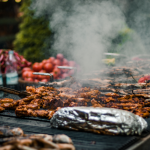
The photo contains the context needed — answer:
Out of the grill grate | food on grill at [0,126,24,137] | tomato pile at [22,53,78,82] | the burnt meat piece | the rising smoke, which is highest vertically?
the rising smoke

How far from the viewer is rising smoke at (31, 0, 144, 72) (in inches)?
169

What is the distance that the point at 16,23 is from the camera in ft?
22.5

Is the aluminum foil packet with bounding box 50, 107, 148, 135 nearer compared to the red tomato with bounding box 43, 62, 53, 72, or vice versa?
the aluminum foil packet with bounding box 50, 107, 148, 135

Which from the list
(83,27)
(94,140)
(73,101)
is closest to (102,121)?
(94,140)

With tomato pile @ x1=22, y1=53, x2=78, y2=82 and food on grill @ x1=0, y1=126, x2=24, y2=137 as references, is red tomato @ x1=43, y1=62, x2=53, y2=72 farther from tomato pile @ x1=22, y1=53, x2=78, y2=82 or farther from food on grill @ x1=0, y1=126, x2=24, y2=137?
food on grill @ x1=0, y1=126, x2=24, y2=137

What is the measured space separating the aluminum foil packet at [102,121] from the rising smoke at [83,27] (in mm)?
3020

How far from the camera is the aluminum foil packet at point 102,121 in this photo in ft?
5.29

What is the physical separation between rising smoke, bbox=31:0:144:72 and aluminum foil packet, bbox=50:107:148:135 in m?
3.02

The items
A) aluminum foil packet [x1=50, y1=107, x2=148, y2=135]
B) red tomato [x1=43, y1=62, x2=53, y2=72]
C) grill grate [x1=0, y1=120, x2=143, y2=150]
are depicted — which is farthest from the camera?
red tomato [x1=43, y1=62, x2=53, y2=72]

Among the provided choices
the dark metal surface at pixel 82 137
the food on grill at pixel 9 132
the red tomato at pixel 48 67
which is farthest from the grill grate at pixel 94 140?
the red tomato at pixel 48 67

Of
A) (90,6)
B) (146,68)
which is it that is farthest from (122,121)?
(90,6)

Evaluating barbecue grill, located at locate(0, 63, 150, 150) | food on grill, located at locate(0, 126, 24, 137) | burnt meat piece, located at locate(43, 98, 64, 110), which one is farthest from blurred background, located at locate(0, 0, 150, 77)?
food on grill, located at locate(0, 126, 24, 137)

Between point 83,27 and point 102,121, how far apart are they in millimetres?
3184

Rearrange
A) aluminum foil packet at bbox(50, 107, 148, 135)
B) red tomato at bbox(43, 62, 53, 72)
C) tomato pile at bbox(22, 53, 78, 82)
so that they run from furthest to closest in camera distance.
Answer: red tomato at bbox(43, 62, 53, 72)
tomato pile at bbox(22, 53, 78, 82)
aluminum foil packet at bbox(50, 107, 148, 135)
